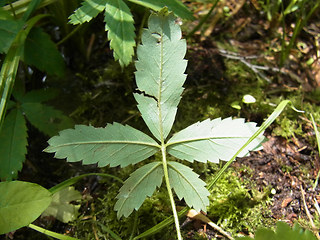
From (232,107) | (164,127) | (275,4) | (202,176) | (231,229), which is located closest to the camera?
(164,127)

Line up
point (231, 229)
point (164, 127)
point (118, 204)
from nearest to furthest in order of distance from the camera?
point (118, 204)
point (164, 127)
point (231, 229)

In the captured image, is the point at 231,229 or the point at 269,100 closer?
the point at 231,229

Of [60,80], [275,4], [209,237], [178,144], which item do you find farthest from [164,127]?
[275,4]

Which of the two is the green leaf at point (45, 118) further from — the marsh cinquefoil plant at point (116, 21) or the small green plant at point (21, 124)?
the marsh cinquefoil plant at point (116, 21)

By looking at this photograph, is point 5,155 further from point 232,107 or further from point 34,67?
point 232,107

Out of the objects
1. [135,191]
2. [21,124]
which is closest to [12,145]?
[21,124]

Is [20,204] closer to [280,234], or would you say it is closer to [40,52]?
[40,52]

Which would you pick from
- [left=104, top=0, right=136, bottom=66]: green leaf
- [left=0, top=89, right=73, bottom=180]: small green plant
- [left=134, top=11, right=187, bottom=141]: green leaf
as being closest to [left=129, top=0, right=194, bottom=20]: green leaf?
[left=104, top=0, right=136, bottom=66]: green leaf
